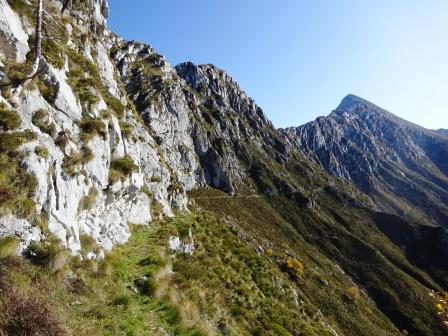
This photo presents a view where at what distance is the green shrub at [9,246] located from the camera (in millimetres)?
12594

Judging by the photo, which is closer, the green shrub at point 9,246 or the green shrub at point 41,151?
the green shrub at point 9,246

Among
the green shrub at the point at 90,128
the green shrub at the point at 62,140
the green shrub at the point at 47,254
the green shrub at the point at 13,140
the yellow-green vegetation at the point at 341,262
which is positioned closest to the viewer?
the green shrub at the point at 47,254

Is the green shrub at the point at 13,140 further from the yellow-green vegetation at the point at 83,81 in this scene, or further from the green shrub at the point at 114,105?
the green shrub at the point at 114,105

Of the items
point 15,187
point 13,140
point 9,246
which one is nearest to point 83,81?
point 13,140

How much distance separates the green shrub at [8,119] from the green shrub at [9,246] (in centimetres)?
662

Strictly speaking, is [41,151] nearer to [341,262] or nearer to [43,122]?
[43,122]

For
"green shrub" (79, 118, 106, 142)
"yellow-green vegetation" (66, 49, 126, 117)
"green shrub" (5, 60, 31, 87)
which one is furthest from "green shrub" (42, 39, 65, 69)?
"green shrub" (79, 118, 106, 142)

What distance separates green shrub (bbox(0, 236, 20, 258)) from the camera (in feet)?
41.3

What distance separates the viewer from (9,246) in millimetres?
12883

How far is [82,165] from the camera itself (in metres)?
20.6

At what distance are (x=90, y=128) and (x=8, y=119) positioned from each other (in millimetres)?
6102

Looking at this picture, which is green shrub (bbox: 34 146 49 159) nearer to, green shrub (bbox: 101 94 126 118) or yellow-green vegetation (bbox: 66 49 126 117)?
yellow-green vegetation (bbox: 66 49 126 117)

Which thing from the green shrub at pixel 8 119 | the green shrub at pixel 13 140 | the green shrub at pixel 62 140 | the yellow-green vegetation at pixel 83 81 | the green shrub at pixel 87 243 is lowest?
the green shrub at pixel 87 243

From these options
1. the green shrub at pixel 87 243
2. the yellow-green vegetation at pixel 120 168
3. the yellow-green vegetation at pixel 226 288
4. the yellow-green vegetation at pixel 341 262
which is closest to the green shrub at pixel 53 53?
the yellow-green vegetation at pixel 120 168
